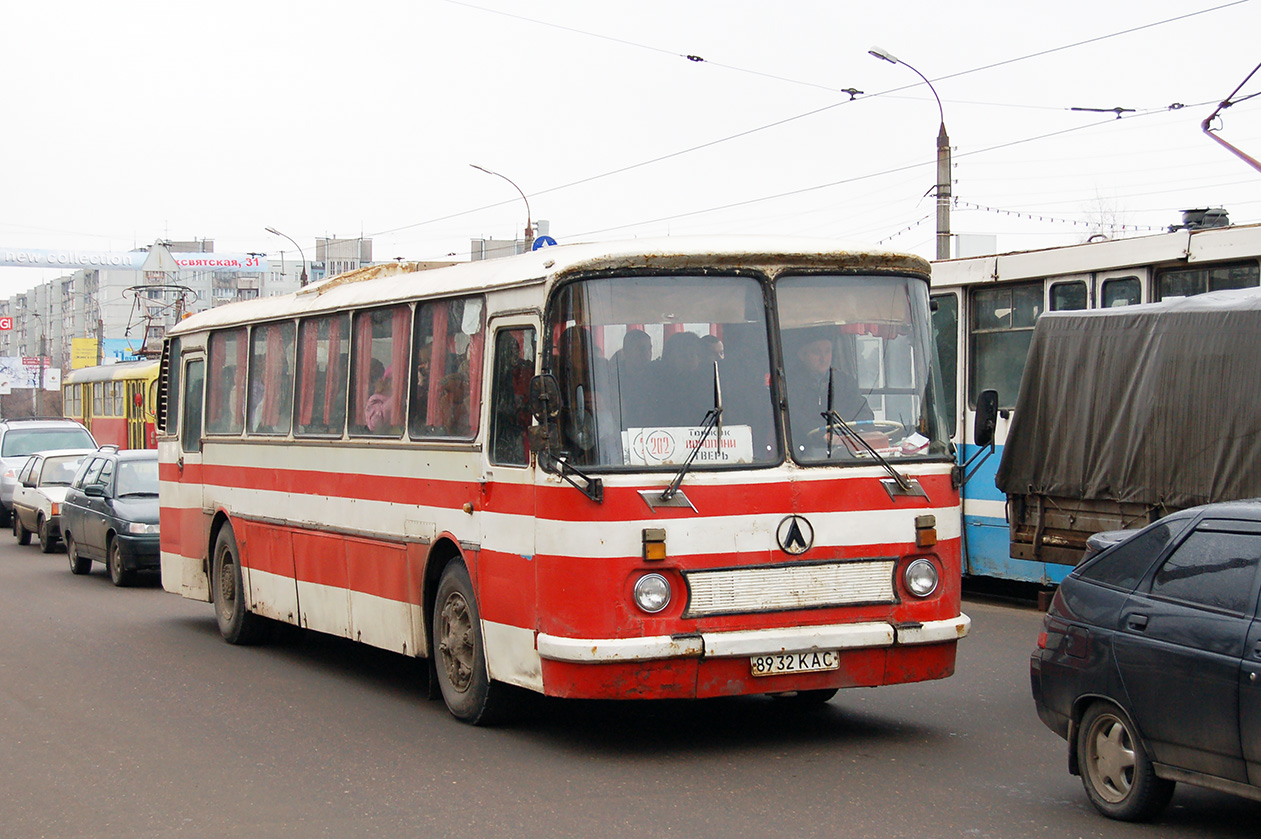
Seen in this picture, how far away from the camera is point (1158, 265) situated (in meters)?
13.7

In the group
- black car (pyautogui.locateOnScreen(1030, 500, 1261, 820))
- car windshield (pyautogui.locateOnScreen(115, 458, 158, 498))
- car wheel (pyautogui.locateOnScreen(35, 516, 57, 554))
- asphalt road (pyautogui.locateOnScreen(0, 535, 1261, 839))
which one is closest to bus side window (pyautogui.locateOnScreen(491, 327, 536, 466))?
asphalt road (pyautogui.locateOnScreen(0, 535, 1261, 839))

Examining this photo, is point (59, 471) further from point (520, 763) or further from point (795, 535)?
point (795, 535)

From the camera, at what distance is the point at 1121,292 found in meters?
14.1

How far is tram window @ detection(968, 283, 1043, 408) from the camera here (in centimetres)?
1527

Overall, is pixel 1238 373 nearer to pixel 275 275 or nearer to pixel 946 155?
pixel 946 155

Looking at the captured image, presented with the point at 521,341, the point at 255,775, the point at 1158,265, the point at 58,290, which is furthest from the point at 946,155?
the point at 58,290

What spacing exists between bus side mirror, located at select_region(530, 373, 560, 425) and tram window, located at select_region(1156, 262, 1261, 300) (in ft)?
21.4

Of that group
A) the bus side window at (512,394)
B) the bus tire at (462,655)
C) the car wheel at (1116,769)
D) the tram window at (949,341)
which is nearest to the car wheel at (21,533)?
the tram window at (949,341)

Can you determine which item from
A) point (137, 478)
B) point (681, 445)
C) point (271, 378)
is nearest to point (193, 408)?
point (271, 378)

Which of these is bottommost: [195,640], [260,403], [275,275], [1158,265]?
[195,640]

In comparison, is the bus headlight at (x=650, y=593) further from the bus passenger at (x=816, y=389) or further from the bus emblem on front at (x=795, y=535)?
the bus passenger at (x=816, y=389)

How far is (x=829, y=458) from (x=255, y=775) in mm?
3466

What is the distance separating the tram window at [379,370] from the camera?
420 inches

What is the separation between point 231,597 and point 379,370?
4.06 metres
